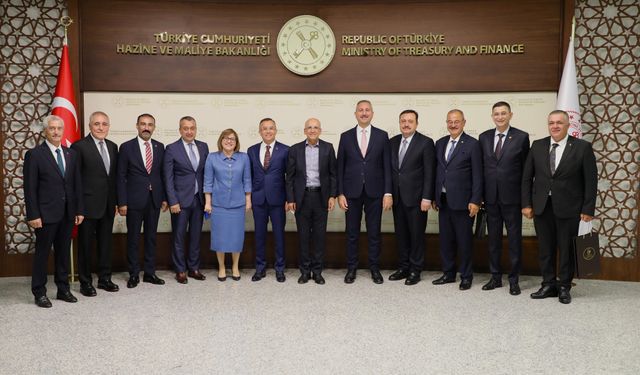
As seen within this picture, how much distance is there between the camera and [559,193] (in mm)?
4230

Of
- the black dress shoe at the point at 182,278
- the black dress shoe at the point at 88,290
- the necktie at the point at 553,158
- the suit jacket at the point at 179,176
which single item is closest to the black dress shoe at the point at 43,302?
the black dress shoe at the point at 88,290

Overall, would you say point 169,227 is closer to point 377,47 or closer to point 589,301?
point 377,47

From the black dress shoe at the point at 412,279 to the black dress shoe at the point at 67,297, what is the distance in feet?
9.57

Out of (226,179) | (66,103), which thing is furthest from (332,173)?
(66,103)

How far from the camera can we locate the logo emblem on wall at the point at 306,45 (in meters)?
5.54

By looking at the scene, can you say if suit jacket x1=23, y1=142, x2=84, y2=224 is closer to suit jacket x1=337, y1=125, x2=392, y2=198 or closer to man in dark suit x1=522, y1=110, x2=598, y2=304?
suit jacket x1=337, y1=125, x2=392, y2=198

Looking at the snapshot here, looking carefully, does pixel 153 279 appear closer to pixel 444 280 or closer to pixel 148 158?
pixel 148 158

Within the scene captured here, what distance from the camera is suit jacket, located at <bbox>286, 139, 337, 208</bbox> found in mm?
4852

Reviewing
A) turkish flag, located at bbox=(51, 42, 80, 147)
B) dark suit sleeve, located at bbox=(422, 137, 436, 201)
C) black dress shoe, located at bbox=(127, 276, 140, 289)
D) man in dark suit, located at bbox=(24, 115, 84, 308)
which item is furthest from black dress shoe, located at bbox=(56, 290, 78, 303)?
dark suit sleeve, located at bbox=(422, 137, 436, 201)

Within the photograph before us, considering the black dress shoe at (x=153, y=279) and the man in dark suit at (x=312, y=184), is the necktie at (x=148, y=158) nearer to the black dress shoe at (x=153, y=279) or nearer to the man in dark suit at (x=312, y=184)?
the black dress shoe at (x=153, y=279)

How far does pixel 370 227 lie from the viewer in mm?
5020

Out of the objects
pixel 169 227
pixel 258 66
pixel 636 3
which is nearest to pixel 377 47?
pixel 258 66

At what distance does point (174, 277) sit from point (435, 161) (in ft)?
9.20

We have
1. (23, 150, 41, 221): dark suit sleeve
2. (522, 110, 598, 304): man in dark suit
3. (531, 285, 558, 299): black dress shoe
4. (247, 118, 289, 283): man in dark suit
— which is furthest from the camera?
(247, 118, 289, 283): man in dark suit
